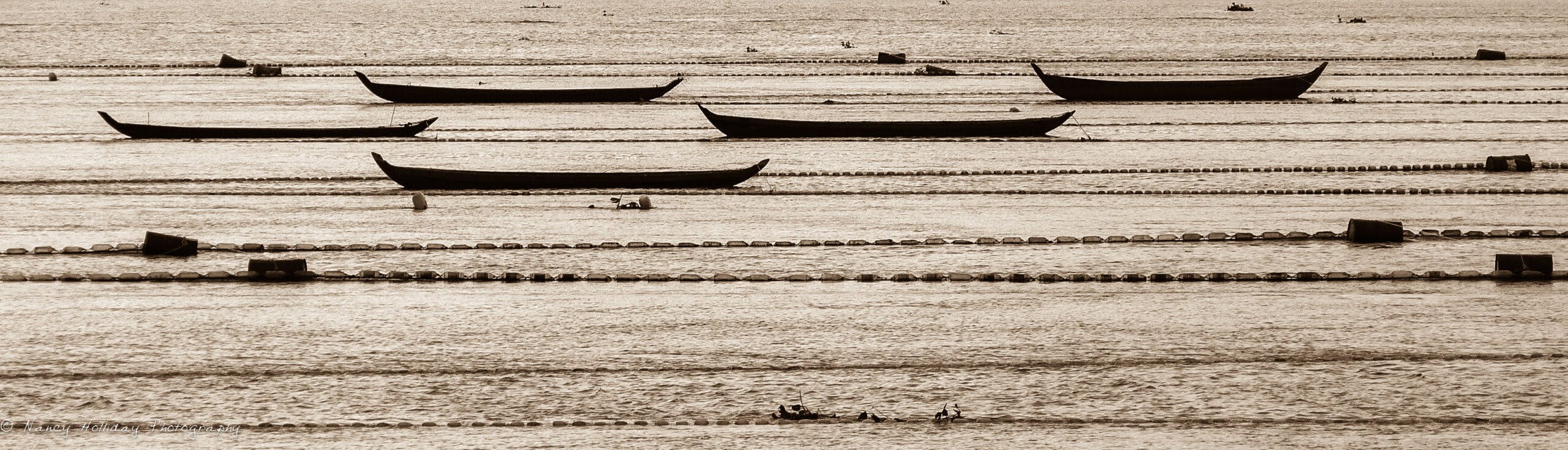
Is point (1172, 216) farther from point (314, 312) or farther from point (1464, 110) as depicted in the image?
point (1464, 110)

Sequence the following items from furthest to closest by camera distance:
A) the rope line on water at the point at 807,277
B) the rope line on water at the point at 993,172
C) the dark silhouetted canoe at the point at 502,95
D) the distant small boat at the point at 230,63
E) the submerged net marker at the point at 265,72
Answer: the distant small boat at the point at 230,63 < the submerged net marker at the point at 265,72 < the dark silhouetted canoe at the point at 502,95 < the rope line on water at the point at 993,172 < the rope line on water at the point at 807,277

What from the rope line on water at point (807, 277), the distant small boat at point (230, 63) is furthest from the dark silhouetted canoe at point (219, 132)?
the distant small boat at point (230, 63)

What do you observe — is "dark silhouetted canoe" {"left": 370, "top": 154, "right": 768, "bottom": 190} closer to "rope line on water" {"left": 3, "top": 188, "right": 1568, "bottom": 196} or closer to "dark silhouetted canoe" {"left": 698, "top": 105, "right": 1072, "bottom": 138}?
"rope line on water" {"left": 3, "top": 188, "right": 1568, "bottom": 196}

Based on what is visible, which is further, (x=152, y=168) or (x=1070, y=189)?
(x=152, y=168)

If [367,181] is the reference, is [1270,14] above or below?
above

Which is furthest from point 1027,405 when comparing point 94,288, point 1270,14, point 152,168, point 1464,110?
point 1270,14

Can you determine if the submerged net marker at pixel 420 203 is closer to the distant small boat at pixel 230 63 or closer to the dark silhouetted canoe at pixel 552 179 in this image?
the dark silhouetted canoe at pixel 552 179

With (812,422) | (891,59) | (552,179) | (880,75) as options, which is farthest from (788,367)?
(891,59)

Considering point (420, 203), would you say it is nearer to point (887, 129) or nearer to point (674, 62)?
point (887, 129)
